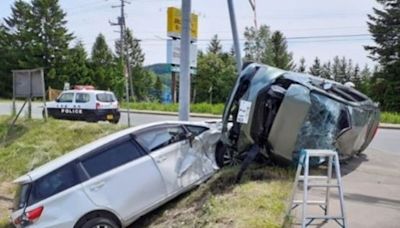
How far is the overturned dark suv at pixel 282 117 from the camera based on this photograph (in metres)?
8.44

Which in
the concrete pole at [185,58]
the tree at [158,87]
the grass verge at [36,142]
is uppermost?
the concrete pole at [185,58]

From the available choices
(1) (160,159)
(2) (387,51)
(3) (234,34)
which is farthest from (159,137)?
(2) (387,51)

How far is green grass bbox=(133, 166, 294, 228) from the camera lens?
640 centimetres

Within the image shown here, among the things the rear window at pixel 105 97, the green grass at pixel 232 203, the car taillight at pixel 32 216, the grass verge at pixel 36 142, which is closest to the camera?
the green grass at pixel 232 203

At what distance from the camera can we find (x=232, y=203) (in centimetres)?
695

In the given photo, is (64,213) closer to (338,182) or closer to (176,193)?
(176,193)

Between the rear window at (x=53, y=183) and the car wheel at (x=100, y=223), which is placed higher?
the rear window at (x=53, y=183)

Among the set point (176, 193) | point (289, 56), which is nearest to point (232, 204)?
Answer: point (176, 193)

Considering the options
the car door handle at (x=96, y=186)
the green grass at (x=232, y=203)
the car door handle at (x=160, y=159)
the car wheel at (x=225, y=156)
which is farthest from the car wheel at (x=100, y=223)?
the car wheel at (x=225, y=156)

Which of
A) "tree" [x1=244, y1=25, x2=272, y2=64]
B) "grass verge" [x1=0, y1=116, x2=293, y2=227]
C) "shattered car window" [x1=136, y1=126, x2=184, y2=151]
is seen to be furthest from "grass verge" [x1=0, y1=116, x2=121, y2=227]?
"tree" [x1=244, y1=25, x2=272, y2=64]

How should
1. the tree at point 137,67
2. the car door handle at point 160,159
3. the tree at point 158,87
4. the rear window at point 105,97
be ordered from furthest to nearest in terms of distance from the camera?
the tree at point 158,87 < the tree at point 137,67 < the rear window at point 105,97 < the car door handle at point 160,159

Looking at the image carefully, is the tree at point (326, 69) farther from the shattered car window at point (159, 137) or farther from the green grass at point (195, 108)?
the shattered car window at point (159, 137)

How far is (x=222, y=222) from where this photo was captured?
637cm

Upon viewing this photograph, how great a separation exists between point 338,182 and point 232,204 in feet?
5.57
